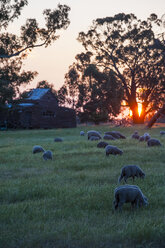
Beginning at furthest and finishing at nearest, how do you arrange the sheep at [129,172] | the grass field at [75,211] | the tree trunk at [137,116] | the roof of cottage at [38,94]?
the roof of cottage at [38,94] < the tree trunk at [137,116] < the sheep at [129,172] < the grass field at [75,211]

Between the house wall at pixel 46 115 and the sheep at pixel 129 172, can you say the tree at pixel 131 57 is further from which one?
the sheep at pixel 129 172

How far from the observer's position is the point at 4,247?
4.87m

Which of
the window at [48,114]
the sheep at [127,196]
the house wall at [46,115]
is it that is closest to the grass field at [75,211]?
the sheep at [127,196]

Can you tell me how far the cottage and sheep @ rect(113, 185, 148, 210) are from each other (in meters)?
43.7

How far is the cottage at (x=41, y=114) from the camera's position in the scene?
50.4 m

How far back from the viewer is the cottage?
50.4m

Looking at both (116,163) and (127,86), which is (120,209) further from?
(127,86)

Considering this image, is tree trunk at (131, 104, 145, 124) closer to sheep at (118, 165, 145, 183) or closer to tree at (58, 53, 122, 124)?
tree at (58, 53, 122, 124)

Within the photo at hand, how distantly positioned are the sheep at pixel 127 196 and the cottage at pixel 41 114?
143ft

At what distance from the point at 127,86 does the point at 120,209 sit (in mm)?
47350

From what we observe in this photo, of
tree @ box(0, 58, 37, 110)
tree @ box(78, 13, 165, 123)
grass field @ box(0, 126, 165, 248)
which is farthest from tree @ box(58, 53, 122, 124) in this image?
grass field @ box(0, 126, 165, 248)

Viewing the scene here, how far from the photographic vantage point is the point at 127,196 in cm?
624

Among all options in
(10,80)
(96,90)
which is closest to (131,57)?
(96,90)

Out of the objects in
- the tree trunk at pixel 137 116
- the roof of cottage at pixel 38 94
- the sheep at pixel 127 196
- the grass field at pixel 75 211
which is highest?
the roof of cottage at pixel 38 94
